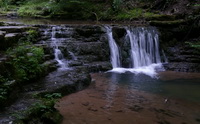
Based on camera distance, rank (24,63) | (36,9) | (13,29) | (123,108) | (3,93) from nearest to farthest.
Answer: (3,93)
(123,108)
(24,63)
(13,29)
(36,9)

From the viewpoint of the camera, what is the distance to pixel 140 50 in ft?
41.5

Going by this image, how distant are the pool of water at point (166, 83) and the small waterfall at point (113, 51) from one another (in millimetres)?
1571

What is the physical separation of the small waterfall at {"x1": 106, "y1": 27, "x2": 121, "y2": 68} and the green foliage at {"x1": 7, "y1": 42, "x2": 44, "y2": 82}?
16.9ft

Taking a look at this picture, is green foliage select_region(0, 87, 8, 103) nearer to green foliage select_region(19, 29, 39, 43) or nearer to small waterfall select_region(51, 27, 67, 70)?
A: small waterfall select_region(51, 27, 67, 70)

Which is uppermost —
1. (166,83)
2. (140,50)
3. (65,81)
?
(140,50)

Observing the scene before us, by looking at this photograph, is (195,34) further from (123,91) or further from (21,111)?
(21,111)

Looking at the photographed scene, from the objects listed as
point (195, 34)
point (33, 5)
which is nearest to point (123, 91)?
point (195, 34)

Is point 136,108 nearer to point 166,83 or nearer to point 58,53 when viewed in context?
point 166,83

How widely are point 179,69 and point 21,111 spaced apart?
29.3 ft

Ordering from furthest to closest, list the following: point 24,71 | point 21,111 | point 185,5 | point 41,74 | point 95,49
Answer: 1. point 185,5
2. point 95,49
3. point 41,74
4. point 24,71
5. point 21,111

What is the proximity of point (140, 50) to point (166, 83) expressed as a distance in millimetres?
3948

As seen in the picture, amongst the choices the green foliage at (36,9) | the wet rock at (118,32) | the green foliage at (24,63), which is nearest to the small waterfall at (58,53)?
the green foliage at (24,63)

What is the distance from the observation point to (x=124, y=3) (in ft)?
63.6

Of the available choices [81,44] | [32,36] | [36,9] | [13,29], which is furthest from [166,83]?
[36,9]
